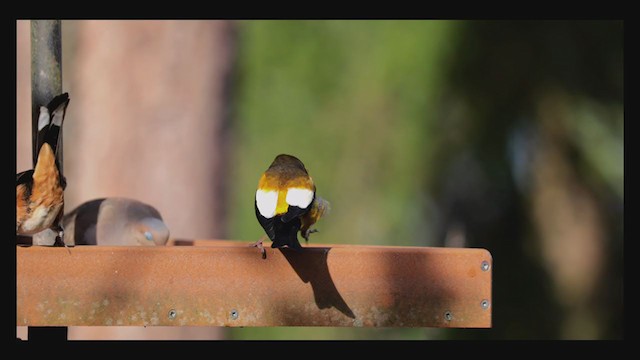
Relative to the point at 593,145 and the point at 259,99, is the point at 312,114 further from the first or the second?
the point at 593,145

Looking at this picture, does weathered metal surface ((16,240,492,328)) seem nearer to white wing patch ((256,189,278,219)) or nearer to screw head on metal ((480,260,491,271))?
screw head on metal ((480,260,491,271))

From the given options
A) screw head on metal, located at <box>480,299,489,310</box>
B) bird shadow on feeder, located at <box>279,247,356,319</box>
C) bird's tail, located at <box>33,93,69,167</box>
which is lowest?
screw head on metal, located at <box>480,299,489,310</box>

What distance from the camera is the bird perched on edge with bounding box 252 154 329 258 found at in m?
3.52

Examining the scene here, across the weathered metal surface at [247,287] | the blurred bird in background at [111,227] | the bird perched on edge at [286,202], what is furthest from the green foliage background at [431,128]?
the weathered metal surface at [247,287]

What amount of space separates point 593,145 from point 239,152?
159 inches

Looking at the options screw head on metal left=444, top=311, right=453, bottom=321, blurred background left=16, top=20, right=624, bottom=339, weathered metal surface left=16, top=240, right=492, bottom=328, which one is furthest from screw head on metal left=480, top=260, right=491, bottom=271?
blurred background left=16, top=20, right=624, bottom=339

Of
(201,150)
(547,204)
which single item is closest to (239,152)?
(201,150)

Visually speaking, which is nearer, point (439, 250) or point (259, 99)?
point (439, 250)

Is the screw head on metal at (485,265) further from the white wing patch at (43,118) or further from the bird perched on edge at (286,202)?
the white wing patch at (43,118)

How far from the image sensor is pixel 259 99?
36.0ft

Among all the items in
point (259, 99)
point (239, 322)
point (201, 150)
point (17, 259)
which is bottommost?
point (239, 322)

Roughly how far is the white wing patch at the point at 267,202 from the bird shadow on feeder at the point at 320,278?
1.92ft

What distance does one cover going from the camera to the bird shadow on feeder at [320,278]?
10.2 ft

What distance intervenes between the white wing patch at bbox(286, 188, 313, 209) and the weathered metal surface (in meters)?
0.68
